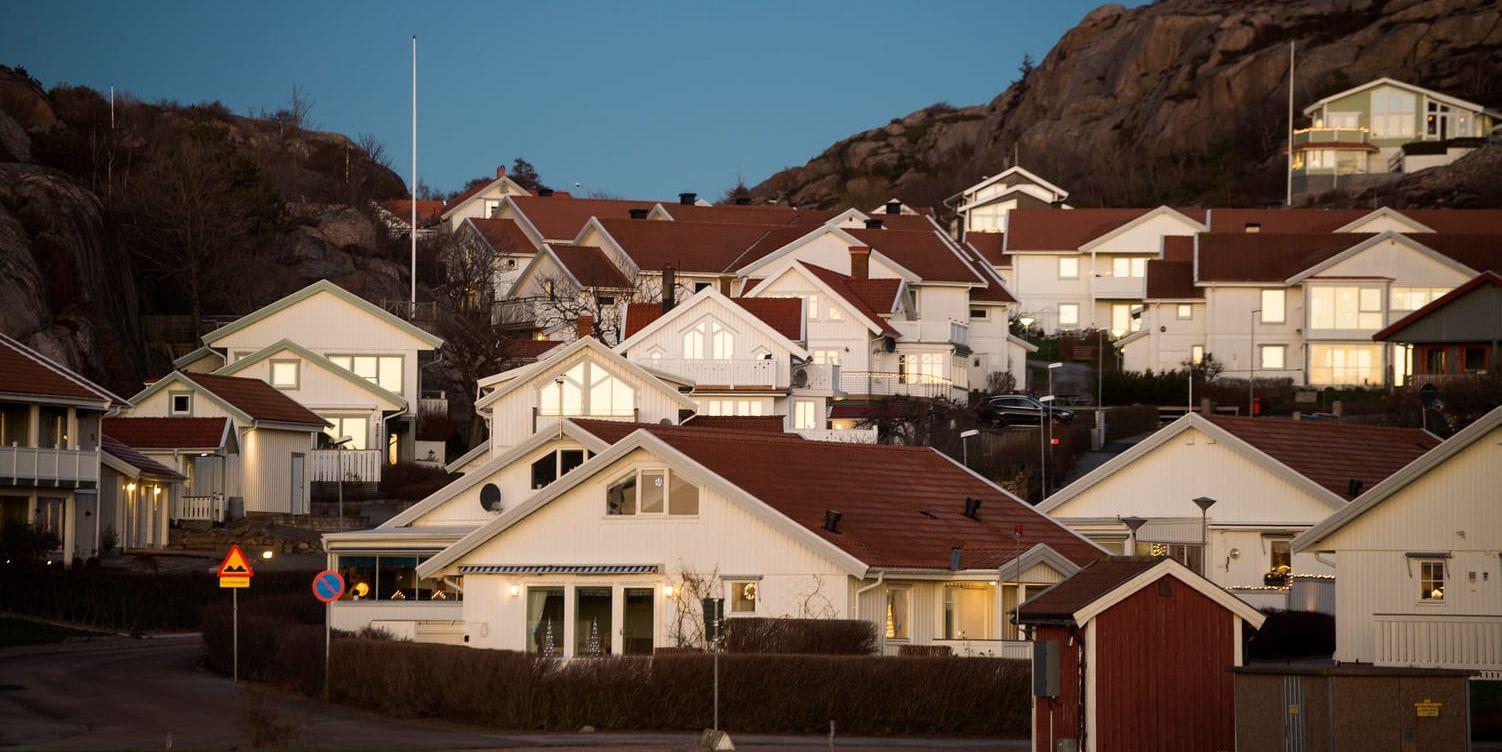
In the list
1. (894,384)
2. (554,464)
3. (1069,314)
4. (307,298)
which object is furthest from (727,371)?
(1069,314)

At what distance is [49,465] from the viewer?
174 feet

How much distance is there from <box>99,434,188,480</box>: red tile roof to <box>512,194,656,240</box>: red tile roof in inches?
2103

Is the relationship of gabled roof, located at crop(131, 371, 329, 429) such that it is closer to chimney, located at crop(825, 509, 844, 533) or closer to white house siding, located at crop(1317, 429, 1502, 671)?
chimney, located at crop(825, 509, 844, 533)

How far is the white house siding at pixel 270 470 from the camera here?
6519 cm

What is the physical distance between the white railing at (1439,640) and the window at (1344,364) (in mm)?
54524

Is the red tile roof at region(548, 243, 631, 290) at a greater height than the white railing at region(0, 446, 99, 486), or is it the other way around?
the red tile roof at region(548, 243, 631, 290)

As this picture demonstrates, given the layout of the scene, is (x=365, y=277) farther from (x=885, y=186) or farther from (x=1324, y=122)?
(x=885, y=186)

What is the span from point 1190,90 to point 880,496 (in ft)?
394

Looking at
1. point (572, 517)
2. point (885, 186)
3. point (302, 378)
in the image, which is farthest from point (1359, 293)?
point (885, 186)

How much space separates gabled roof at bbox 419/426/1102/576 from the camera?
37.6 m

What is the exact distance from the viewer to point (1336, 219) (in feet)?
363

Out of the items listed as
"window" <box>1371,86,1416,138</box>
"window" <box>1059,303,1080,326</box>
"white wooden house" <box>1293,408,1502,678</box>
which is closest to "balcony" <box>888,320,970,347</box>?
"window" <box>1059,303,1080,326</box>

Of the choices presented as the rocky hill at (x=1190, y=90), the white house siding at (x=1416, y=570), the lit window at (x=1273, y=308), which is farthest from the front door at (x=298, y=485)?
the rocky hill at (x=1190, y=90)

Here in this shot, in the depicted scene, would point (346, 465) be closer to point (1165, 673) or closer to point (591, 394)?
point (591, 394)
